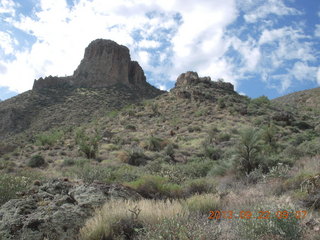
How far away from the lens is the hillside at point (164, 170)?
401 cm

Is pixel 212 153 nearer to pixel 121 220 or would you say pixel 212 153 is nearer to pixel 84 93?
pixel 121 220

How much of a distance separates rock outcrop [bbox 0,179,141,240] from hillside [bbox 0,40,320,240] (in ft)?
0.06

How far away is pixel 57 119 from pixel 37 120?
12.0 ft

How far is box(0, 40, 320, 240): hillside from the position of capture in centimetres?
401

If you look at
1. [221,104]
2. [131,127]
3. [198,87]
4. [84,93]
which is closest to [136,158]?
[131,127]

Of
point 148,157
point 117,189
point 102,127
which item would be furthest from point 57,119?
point 117,189

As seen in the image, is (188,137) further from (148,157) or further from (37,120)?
(37,120)

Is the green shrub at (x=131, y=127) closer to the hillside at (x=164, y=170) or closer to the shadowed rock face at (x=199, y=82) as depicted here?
the hillside at (x=164, y=170)

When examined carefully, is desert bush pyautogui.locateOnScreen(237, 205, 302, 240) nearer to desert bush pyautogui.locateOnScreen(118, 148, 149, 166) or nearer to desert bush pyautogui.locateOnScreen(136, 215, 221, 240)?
desert bush pyautogui.locateOnScreen(136, 215, 221, 240)

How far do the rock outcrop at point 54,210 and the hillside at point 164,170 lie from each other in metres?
0.02

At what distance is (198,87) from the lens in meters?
40.6

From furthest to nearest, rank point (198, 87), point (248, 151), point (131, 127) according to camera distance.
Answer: point (198, 87), point (131, 127), point (248, 151)

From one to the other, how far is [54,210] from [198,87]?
3725 cm
